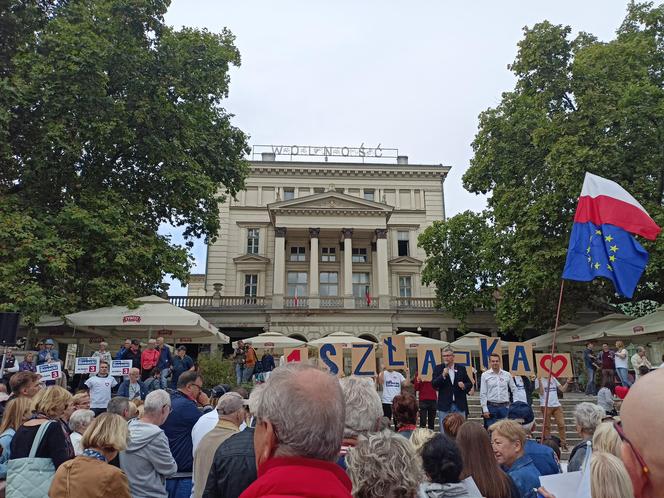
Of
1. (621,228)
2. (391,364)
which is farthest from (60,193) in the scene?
(621,228)

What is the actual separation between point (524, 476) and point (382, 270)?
109 ft

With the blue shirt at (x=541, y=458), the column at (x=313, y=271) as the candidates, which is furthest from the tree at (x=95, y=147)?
the column at (x=313, y=271)

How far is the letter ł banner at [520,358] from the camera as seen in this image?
40.3 feet

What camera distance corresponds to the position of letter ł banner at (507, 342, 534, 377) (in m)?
12.3

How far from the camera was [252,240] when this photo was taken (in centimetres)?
4162

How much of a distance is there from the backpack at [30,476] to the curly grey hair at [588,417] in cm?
554

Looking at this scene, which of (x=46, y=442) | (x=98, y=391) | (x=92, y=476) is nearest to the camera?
(x=92, y=476)

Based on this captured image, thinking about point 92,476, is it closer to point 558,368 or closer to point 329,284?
point 558,368

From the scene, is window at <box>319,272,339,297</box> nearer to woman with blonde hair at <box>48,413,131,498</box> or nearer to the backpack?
the backpack

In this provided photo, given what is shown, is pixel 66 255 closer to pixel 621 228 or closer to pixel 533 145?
pixel 621 228

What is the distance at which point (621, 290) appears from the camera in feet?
→ 29.6

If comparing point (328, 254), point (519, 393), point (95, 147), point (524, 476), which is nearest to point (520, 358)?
point (519, 393)

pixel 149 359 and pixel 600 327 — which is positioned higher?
pixel 600 327

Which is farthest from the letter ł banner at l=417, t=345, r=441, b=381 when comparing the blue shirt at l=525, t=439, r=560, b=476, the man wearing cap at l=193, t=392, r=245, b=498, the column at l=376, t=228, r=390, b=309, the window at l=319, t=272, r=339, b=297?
the window at l=319, t=272, r=339, b=297
